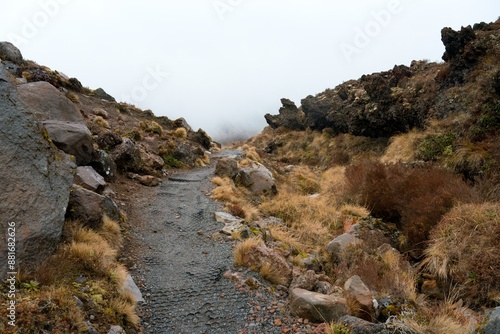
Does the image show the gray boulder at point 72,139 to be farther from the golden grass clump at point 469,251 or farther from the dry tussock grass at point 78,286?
the golden grass clump at point 469,251

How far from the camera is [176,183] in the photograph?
45.2ft

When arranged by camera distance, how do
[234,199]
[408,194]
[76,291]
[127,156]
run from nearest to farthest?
[76,291] → [408,194] → [234,199] → [127,156]

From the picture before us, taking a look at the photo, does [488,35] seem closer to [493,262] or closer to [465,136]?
[465,136]

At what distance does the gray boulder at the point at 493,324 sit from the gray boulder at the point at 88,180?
8.59 metres

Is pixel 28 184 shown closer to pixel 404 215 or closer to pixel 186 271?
pixel 186 271

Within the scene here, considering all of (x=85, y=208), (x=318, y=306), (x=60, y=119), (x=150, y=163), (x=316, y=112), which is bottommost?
(x=318, y=306)

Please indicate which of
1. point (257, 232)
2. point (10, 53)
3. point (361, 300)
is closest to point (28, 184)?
point (257, 232)

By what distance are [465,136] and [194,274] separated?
42.7 ft

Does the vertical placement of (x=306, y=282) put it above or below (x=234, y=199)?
below

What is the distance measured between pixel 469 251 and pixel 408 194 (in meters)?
3.50

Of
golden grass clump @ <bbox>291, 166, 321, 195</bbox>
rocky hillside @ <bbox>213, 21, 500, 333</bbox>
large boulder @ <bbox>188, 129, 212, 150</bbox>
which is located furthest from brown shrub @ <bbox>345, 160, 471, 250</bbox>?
large boulder @ <bbox>188, 129, 212, 150</bbox>

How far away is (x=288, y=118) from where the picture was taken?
34344 millimetres

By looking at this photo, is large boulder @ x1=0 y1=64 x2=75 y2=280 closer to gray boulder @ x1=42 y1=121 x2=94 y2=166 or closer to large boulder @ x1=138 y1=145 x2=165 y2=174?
gray boulder @ x1=42 y1=121 x2=94 y2=166

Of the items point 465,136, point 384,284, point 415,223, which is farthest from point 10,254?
point 465,136
